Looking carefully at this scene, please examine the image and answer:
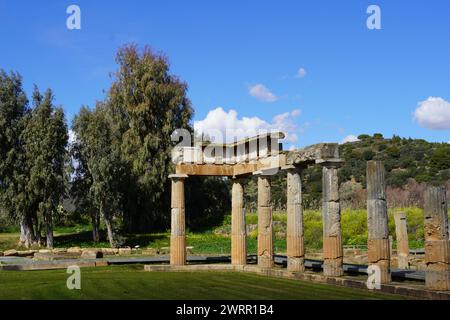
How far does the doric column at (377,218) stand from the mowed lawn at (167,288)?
1.59 m

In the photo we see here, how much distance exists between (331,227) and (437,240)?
4.95 m

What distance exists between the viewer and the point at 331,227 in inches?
819

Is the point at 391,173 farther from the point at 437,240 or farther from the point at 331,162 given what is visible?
the point at 437,240

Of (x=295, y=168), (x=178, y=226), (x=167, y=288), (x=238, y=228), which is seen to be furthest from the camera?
(x=238, y=228)

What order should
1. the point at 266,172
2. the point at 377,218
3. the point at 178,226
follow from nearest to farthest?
the point at 377,218 < the point at 266,172 < the point at 178,226

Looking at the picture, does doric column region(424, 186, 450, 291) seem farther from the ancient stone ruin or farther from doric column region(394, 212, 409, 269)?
doric column region(394, 212, 409, 269)

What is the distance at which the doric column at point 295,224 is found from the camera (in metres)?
23.0

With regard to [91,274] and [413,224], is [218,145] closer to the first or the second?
[91,274]

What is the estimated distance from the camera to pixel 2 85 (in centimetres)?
4259

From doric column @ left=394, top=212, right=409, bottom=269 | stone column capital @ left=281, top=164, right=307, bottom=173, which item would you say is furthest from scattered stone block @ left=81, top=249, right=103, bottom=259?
doric column @ left=394, top=212, right=409, bottom=269

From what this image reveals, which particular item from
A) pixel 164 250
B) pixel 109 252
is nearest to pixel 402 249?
pixel 164 250

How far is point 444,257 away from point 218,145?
13.8m

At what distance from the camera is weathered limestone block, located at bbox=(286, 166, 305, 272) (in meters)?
23.0
